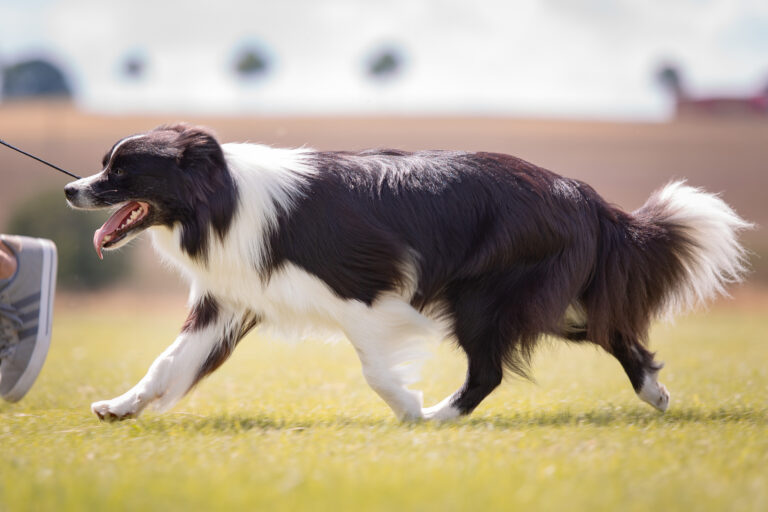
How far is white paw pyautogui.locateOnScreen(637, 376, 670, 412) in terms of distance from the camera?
5.52 meters

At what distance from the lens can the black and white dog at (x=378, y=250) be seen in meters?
5.05

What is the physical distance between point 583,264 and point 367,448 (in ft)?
6.23

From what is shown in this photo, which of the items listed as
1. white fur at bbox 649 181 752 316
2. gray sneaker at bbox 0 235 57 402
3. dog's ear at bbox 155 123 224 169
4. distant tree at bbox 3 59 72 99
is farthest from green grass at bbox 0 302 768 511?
distant tree at bbox 3 59 72 99

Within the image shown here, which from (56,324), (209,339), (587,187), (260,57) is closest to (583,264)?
(587,187)

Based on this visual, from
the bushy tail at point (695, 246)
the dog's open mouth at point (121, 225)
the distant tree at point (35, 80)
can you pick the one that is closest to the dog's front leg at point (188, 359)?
the dog's open mouth at point (121, 225)

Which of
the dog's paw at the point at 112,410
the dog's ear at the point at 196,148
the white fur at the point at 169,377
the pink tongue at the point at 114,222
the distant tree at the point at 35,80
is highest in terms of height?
the dog's ear at the point at 196,148

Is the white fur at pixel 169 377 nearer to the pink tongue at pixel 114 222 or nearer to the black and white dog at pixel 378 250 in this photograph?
the black and white dog at pixel 378 250

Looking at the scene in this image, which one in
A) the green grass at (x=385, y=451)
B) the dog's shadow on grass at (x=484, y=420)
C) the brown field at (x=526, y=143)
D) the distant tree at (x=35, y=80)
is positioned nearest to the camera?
the green grass at (x=385, y=451)

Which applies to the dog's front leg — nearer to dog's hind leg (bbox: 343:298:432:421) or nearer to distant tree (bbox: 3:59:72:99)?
dog's hind leg (bbox: 343:298:432:421)

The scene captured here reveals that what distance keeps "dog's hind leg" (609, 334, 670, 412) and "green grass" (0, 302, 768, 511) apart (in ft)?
0.40

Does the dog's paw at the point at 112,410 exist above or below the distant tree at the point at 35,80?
above

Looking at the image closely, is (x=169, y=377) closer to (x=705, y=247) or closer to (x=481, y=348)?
(x=481, y=348)

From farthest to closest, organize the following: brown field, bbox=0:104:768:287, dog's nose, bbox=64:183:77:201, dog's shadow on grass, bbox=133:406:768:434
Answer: brown field, bbox=0:104:768:287
dog's nose, bbox=64:183:77:201
dog's shadow on grass, bbox=133:406:768:434

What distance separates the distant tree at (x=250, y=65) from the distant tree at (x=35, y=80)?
15815 mm
